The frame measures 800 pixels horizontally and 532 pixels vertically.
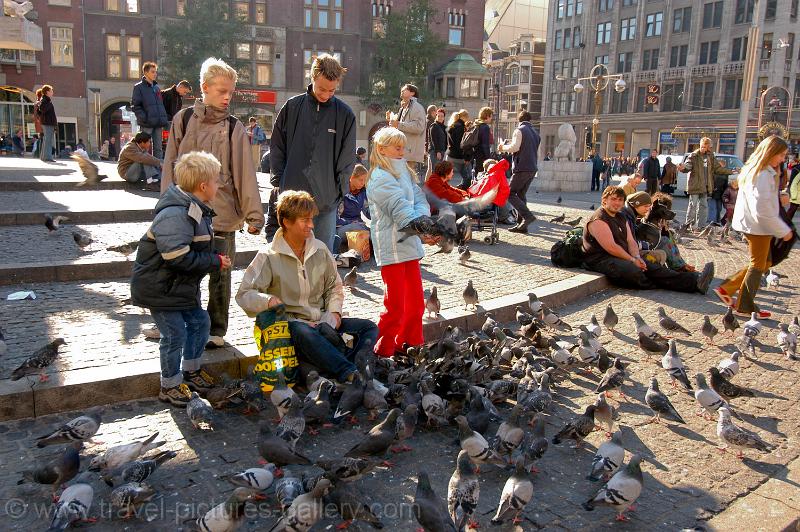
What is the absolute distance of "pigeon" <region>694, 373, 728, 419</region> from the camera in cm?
483

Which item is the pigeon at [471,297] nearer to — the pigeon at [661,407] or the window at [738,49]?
the pigeon at [661,407]

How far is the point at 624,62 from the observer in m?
66.3

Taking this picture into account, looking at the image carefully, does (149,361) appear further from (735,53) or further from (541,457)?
(735,53)

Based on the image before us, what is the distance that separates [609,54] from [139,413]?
7175cm

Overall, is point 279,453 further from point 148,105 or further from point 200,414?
point 148,105

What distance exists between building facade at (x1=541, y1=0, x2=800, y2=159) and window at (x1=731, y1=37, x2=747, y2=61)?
9 cm

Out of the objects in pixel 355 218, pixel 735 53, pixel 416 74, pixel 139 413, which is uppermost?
pixel 735 53

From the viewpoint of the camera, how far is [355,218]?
35.5 feet

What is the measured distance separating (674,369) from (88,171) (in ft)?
43.7

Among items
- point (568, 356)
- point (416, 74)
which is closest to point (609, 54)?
point (416, 74)

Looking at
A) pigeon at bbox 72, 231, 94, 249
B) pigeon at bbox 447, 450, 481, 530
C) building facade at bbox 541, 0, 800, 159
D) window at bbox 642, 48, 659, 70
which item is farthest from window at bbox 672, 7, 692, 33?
pigeon at bbox 447, 450, 481, 530

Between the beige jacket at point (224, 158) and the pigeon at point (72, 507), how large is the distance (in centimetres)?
256

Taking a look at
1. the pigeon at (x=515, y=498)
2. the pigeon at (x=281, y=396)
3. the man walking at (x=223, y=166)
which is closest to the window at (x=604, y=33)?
the man walking at (x=223, y=166)

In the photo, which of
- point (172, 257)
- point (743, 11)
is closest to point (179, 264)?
point (172, 257)
